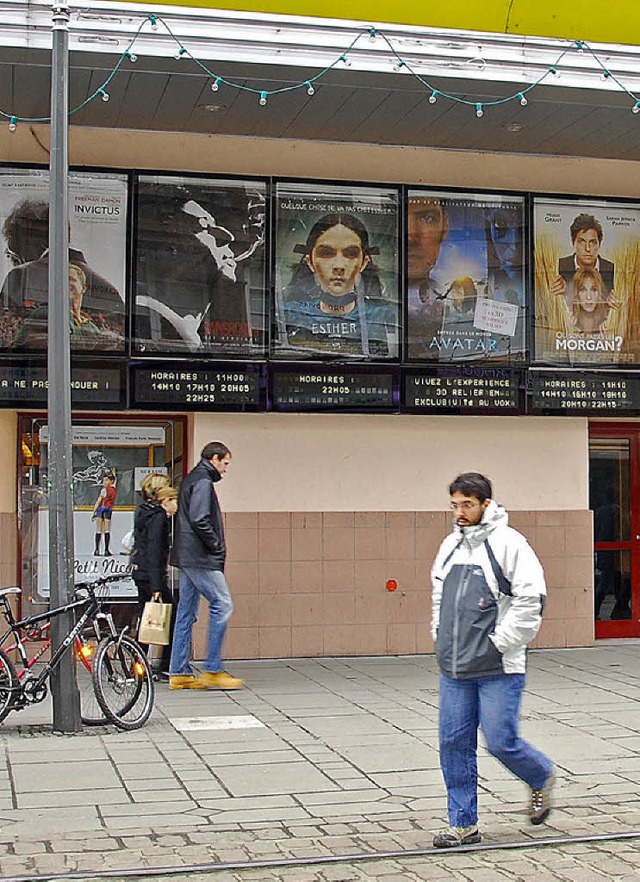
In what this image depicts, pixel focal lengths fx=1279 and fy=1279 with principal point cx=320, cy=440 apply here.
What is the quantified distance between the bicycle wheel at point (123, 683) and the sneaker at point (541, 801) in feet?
10.9

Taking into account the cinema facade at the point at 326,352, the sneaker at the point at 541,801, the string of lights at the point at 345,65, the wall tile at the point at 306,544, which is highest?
the string of lights at the point at 345,65

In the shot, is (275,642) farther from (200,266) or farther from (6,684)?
(6,684)

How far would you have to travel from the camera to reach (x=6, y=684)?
844cm

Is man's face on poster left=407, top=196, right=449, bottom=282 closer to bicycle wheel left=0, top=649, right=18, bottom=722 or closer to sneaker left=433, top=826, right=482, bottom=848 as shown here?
bicycle wheel left=0, top=649, right=18, bottom=722

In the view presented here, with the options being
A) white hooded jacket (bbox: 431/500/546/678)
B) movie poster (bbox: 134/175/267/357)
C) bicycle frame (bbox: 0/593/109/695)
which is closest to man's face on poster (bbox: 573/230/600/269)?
movie poster (bbox: 134/175/267/357)

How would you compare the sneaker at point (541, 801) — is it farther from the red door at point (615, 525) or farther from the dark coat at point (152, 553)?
the red door at point (615, 525)

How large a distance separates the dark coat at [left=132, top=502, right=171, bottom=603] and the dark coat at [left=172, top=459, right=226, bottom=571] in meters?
0.34

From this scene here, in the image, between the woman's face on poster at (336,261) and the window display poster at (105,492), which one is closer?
the window display poster at (105,492)

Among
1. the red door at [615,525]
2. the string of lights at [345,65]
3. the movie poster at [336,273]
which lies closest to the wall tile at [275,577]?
the movie poster at [336,273]

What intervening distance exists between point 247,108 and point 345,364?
8.10 ft

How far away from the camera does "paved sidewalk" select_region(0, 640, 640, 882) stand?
5.89 m

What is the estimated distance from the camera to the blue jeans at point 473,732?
19.4 feet

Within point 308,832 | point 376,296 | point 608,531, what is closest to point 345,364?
point 376,296

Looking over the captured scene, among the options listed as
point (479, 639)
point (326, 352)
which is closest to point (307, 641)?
point (326, 352)
